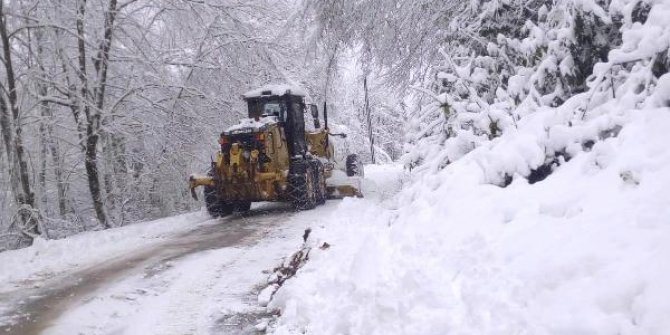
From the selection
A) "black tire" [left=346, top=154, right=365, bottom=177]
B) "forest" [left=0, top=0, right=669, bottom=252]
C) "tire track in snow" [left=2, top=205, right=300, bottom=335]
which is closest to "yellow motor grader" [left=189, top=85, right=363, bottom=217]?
"tire track in snow" [left=2, top=205, right=300, bottom=335]

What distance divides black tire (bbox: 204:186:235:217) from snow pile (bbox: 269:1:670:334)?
21.9 feet

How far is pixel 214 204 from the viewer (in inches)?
479

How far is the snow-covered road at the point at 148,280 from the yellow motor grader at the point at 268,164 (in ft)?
3.73

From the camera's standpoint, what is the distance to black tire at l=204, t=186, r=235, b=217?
12.1 m

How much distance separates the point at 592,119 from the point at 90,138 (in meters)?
11.7

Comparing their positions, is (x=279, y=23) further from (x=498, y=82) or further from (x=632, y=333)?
(x=632, y=333)

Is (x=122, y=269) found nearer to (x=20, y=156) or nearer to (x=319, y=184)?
(x=20, y=156)

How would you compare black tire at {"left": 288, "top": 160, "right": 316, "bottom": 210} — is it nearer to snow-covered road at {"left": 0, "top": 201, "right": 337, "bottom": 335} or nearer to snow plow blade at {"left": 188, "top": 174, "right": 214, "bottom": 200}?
snow-covered road at {"left": 0, "top": 201, "right": 337, "bottom": 335}

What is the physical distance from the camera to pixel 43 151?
15008 mm

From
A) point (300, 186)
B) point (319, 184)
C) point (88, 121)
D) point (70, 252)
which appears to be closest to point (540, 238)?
point (70, 252)

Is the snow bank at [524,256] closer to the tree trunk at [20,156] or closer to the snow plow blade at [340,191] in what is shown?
the tree trunk at [20,156]

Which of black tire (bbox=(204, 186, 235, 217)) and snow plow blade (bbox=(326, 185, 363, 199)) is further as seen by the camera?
snow plow blade (bbox=(326, 185, 363, 199))

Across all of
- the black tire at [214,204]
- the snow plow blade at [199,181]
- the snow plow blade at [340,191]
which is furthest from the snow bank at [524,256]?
the snow plow blade at [340,191]

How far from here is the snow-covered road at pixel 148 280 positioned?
540 cm
